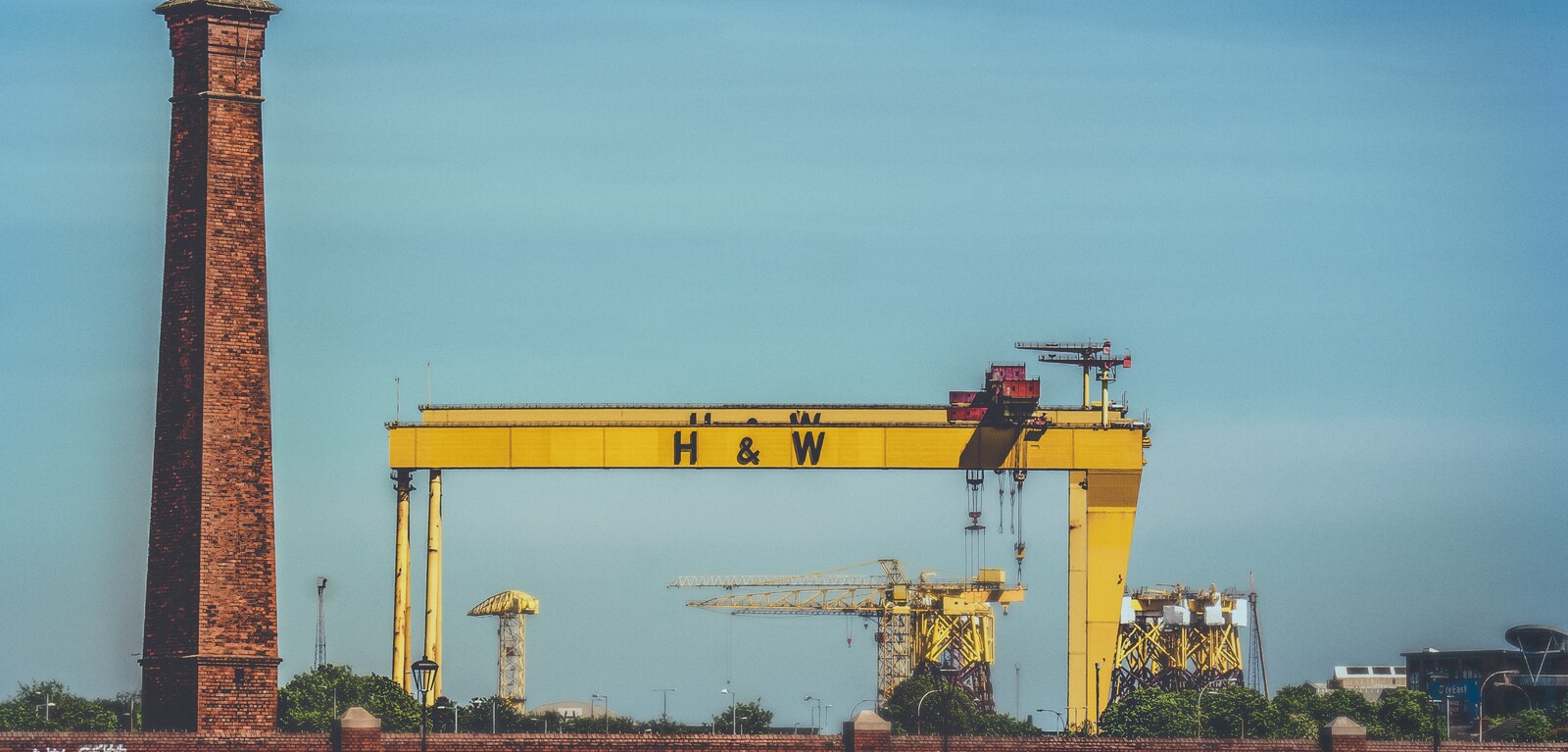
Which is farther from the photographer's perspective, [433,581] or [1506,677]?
[1506,677]

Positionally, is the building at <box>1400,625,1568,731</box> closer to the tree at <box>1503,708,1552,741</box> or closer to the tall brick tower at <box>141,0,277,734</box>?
the tree at <box>1503,708,1552,741</box>

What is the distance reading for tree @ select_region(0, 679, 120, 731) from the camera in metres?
91.5

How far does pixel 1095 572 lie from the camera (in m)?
81.8

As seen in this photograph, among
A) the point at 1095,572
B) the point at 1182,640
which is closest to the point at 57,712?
the point at 1095,572

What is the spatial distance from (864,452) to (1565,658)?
179ft

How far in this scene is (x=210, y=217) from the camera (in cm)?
4881

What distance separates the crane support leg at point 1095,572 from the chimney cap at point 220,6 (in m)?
38.0

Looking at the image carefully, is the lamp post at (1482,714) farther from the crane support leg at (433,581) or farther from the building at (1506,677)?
the crane support leg at (433,581)

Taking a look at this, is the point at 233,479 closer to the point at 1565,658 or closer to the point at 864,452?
the point at 864,452

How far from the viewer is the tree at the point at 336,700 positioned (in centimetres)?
8331

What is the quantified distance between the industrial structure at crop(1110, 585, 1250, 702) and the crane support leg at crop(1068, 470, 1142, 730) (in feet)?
312

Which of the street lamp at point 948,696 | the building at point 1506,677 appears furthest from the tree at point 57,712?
the building at point 1506,677

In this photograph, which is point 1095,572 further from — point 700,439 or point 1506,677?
point 1506,677

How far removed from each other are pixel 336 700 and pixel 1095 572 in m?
27.0
